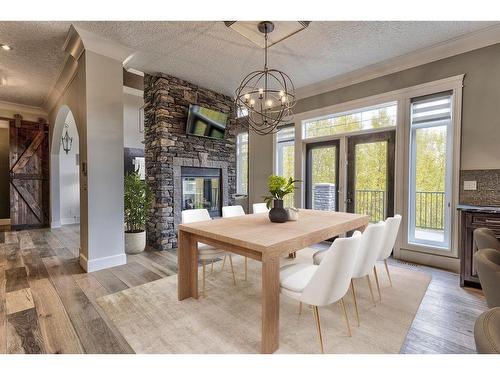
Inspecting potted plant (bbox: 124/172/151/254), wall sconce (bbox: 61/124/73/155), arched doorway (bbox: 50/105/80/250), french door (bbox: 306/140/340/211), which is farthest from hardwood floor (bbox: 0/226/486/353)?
wall sconce (bbox: 61/124/73/155)

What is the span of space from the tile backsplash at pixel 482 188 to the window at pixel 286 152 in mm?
2640

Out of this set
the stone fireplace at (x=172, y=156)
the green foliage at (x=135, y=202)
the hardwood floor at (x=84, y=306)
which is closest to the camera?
the hardwood floor at (x=84, y=306)

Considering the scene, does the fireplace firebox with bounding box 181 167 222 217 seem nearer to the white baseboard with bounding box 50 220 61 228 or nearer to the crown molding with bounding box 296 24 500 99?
the crown molding with bounding box 296 24 500 99

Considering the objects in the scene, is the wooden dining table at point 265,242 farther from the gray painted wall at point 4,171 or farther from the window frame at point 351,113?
the gray painted wall at point 4,171

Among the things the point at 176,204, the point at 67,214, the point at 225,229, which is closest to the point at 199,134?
the point at 176,204

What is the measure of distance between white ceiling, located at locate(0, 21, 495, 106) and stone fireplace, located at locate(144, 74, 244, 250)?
0.34 metres

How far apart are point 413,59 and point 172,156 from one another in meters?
3.89

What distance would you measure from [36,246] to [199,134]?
3.48 metres

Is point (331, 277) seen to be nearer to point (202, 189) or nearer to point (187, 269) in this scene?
point (187, 269)

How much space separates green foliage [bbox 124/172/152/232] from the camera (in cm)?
386

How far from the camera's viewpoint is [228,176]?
5184 millimetres

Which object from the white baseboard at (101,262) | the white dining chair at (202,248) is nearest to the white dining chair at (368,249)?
the white dining chair at (202,248)

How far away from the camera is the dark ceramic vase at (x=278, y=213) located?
2.45 metres

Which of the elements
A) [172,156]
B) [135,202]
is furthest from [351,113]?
[135,202]
